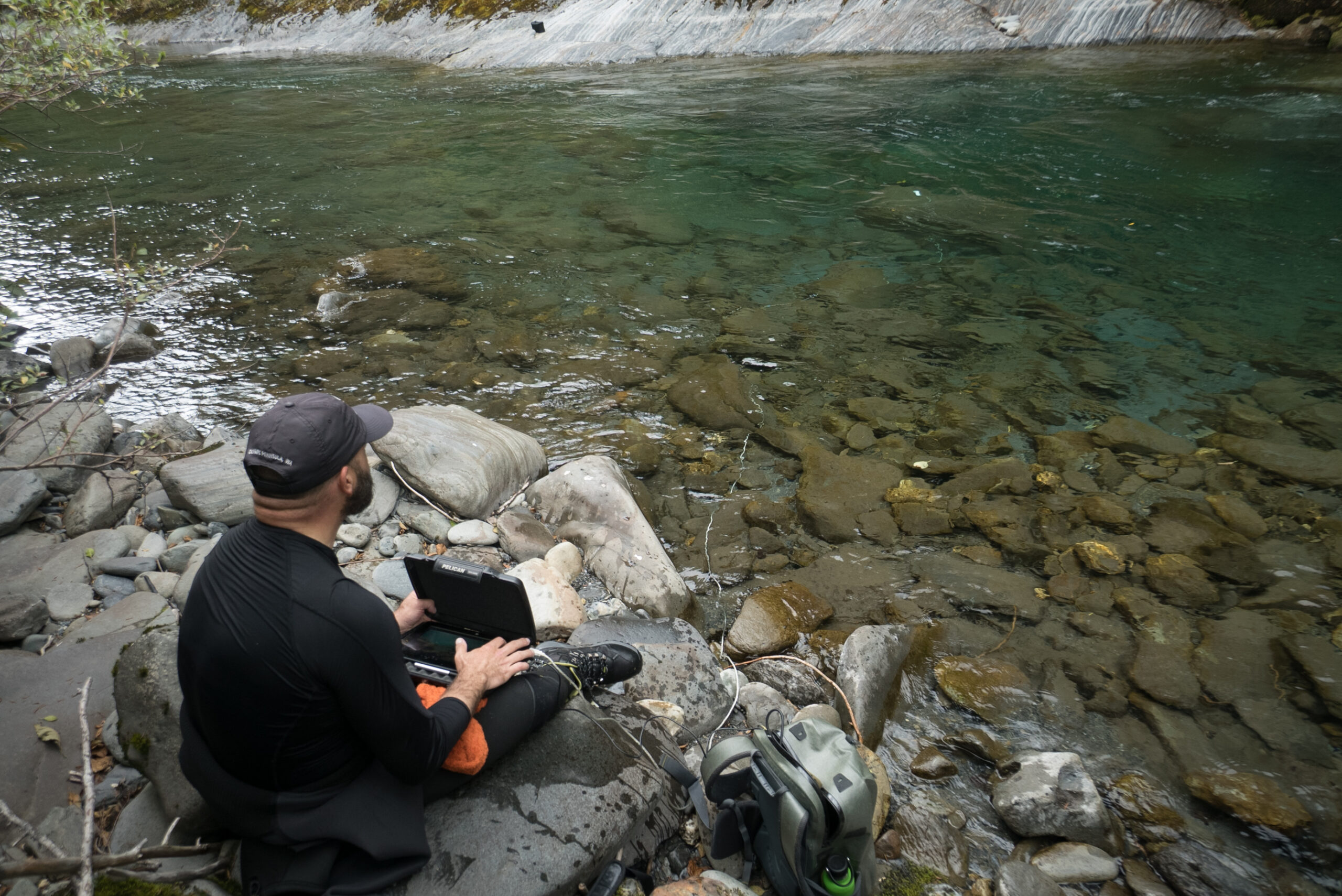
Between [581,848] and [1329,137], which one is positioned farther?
[1329,137]

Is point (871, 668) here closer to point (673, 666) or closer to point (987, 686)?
point (987, 686)

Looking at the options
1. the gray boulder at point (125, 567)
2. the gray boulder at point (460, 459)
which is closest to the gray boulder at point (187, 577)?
the gray boulder at point (125, 567)

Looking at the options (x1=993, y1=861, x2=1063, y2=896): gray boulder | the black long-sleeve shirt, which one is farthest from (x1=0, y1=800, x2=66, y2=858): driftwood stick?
(x1=993, y1=861, x2=1063, y2=896): gray boulder

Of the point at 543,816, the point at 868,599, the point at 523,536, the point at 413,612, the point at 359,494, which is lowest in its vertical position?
the point at 868,599

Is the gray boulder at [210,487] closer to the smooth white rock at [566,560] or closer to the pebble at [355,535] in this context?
the pebble at [355,535]

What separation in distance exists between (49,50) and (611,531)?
21.6 ft

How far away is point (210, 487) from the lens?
523cm

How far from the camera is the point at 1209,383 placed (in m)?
7.30

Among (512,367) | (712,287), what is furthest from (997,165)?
(512,367)

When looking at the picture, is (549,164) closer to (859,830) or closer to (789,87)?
(789,87)

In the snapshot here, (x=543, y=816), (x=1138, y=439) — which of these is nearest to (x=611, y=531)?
(x=543, y=816)

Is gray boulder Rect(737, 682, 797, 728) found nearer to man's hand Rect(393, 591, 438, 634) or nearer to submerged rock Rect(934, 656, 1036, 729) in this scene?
submerged rock Rect(934, 656, 1036, 729)

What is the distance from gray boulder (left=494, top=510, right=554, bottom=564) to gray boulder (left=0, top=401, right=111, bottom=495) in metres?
2.98

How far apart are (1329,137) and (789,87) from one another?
12607 mm
